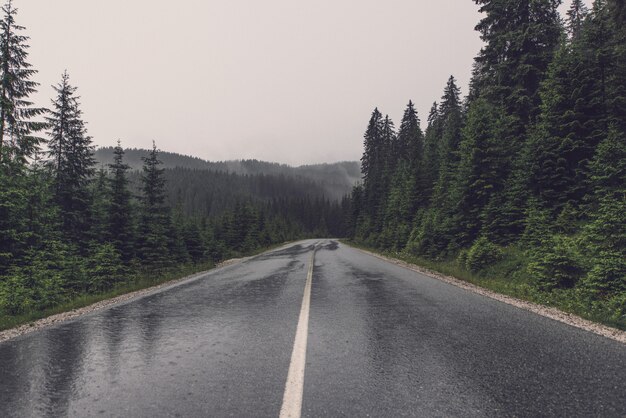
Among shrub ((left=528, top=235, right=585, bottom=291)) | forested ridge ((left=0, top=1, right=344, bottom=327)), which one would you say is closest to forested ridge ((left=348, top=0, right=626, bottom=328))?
shrub ((left=528, top=235, right=585, bottom=291))

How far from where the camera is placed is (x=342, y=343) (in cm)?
482

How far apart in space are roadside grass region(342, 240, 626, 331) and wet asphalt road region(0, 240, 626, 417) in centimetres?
178

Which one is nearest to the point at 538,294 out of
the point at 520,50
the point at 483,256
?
the point at 483,256

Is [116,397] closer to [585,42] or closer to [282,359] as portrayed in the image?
[282,359]

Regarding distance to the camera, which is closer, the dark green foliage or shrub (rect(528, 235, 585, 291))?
shrub (rect(528, 235, 585, 291))

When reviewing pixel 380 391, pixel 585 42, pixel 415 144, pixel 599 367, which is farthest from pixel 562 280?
pixel 415 144

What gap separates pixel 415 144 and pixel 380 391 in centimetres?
4564

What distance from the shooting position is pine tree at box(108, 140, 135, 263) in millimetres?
20344

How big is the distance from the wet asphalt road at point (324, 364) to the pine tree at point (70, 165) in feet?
64.4

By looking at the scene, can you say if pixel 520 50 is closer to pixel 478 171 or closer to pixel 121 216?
pixel 478 171

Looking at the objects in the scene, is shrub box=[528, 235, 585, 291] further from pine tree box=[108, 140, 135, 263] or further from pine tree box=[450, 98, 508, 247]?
pine tree box=[108, 140, 135, 263]

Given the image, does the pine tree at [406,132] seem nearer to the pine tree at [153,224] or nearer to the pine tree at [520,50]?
the pine tree at [520,50]

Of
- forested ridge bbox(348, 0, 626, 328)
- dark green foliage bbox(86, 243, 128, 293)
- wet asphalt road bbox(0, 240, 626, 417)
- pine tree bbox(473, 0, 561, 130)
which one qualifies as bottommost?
dark green foliage bbox(86, 243, 128, 293)

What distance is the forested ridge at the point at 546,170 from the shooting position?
9.04 metres
